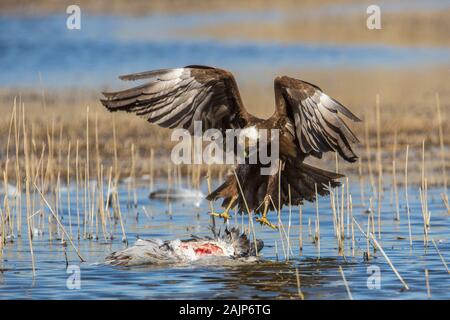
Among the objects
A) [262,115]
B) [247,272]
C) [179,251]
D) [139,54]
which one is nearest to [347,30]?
[139,54]

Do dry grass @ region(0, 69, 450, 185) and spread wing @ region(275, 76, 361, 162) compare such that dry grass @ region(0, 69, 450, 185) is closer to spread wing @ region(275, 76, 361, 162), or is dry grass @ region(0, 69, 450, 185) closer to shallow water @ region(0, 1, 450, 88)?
shallow water @ region(0, 1, 450, 88)

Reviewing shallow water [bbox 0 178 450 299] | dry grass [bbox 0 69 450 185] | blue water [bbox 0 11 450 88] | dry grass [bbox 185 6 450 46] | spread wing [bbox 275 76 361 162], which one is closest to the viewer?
shallow water [bbox 0 178 450 299]

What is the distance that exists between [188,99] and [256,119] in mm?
674

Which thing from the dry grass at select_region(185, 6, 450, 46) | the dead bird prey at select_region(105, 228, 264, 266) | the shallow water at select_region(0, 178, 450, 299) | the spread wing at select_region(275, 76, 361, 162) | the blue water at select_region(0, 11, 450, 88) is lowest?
the shallow water at select_region(0, 178, 450, 299)

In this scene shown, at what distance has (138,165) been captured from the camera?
15617mm

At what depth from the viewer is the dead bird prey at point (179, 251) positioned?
973 centimetres

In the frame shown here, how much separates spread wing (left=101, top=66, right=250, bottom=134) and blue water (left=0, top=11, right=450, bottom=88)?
13172mm

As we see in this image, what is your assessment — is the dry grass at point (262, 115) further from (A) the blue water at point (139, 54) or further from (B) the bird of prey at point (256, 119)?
(B) the bird of prey at point (256, 119)

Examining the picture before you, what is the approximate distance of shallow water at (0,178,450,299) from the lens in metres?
8.70

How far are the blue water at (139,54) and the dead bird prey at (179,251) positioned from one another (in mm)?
13583

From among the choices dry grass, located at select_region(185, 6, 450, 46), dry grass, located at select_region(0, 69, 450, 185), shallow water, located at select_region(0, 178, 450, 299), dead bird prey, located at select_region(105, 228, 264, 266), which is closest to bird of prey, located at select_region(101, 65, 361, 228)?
dead bird prey, located at select_region(105, 228, 264, 266)

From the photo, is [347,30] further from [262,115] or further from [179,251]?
[179,251]

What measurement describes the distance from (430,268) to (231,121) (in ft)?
7.55

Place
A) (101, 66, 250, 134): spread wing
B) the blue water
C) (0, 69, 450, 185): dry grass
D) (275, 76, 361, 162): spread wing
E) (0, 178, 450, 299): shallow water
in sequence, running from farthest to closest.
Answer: the blue water → (0, 69, 450, 185): dry grass → (101, 66, 250, 134): spread wing → (275, 76, 361, 162): spread wing → (0, 178, 450, 299): shallow water
